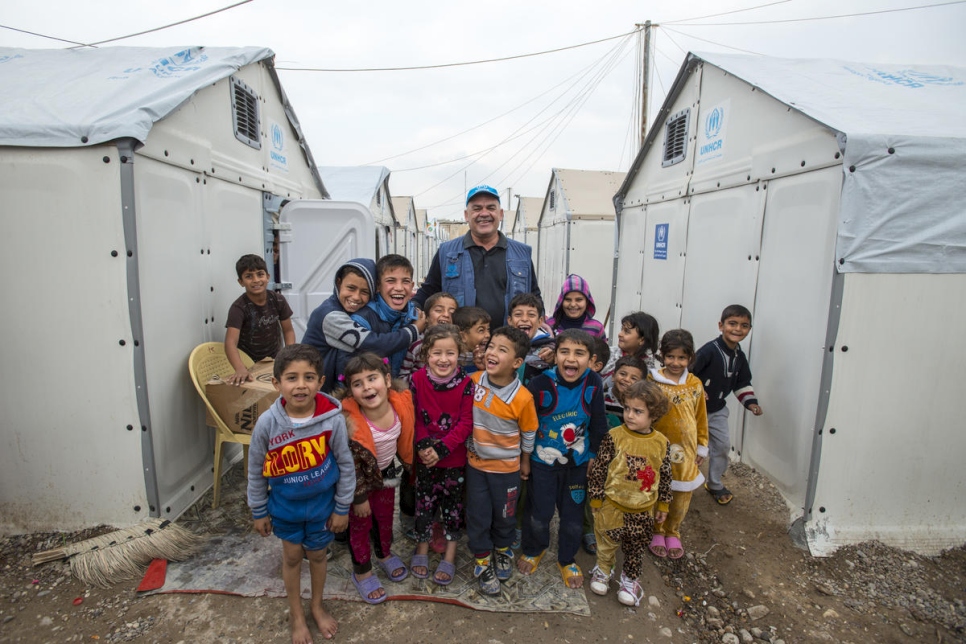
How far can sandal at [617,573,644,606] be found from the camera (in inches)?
106

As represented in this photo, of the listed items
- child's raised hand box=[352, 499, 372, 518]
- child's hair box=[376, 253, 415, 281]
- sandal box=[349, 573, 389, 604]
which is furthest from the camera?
child's hair box=[376, 253, 415, 281]

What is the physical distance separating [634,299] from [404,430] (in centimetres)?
452

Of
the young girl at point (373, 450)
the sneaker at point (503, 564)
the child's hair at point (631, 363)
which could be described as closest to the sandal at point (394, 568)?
the young girl at point (373, 450)

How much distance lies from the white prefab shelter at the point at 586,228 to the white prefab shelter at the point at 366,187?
416cm

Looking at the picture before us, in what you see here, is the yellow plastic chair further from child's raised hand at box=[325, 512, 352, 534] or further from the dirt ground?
child's raised hand at box=[325, 512, 352, 534]

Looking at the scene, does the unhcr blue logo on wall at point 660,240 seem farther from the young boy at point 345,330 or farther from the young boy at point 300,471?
the young boy at point 300,471

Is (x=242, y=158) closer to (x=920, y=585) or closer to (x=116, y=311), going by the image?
(x=116, y=311)

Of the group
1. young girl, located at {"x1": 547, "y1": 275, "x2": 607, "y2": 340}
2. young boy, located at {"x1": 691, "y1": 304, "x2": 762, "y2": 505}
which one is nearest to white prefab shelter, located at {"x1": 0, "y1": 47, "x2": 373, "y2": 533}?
young girl, located at {"x1": 547, "y1": 275, "x2": 607, "y2": 340}

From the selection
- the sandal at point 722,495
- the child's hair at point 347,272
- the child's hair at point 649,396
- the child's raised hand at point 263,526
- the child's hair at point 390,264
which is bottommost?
the sandal at point 722,495

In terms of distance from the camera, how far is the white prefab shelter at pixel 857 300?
2.90 meters

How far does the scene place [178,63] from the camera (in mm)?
3865

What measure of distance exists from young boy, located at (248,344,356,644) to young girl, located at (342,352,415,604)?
0.13m

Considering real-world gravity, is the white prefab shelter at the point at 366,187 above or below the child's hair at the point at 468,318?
above

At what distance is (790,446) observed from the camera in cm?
342
